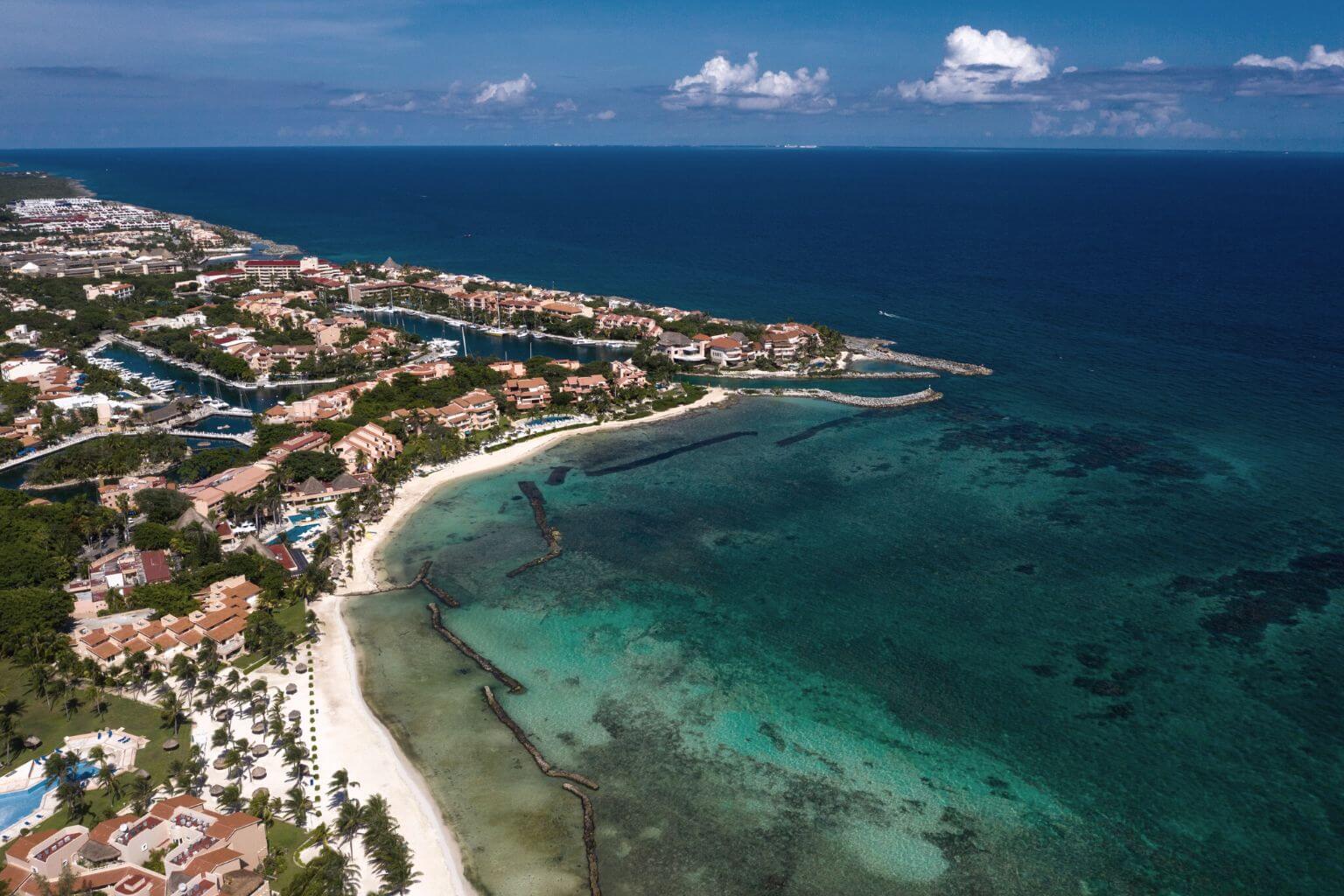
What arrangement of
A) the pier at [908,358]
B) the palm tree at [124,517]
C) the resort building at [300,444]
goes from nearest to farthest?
the palm tree at [124,517]
the resort building at [300,444]
the pier at [908,358]

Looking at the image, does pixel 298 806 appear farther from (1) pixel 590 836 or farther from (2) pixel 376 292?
(2) pixel 376 292

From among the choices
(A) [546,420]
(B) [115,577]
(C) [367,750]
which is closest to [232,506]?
(B) [115,577]

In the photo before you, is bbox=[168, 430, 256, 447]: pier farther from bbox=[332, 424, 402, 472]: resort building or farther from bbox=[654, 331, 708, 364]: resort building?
bbox=[654, 331, 708, 364]: resort building

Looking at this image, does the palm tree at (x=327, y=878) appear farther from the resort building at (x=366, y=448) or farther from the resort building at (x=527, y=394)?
the resort building at (x=527, y=394)

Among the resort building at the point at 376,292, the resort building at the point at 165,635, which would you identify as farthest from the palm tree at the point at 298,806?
the resort building at the point at 376,292

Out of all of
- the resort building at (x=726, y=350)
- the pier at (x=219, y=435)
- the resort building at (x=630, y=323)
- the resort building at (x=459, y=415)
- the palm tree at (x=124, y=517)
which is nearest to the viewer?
the palm tree at (x=124, y=517)

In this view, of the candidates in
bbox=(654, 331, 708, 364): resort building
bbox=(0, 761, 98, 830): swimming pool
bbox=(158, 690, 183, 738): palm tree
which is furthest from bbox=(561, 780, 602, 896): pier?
bbox=(654, 331, 708, 364): resort building

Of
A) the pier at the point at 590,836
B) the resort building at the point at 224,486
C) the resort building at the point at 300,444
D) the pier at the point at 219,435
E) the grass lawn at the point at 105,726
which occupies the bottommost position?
the pier at the point at 590,836
